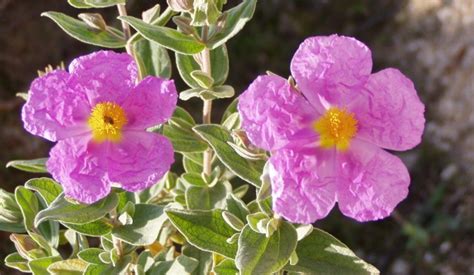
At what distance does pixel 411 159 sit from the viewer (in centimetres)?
269

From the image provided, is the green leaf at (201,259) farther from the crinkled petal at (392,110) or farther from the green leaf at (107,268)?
the crinkled petal at (392,110)

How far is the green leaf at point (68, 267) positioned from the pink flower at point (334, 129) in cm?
49

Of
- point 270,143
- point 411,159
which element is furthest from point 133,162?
point 411,159

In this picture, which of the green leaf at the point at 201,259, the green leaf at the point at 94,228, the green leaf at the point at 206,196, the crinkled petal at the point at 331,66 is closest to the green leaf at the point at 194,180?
the green leaf at the point at 206,196

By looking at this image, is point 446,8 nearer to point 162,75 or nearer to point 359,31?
point 359,31

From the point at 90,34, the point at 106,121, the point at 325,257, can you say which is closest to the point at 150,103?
the point at 106,121

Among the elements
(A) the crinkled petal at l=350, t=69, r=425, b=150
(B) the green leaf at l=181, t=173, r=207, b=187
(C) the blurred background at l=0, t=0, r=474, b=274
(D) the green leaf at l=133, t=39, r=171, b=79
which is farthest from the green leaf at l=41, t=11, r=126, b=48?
(C) the blurred background at l=0, t=0, r=474, b=274

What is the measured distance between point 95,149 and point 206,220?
0.73 ft

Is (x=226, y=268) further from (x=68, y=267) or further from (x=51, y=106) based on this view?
(x=51, y=106)

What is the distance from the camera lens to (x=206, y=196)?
4.81ft

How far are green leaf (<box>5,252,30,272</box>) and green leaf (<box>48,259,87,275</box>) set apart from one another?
110 millimetres

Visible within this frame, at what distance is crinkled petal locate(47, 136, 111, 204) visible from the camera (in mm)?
1099

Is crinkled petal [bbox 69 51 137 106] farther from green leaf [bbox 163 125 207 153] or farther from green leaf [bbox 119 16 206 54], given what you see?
green leaf [bbox 163 125 207 153]

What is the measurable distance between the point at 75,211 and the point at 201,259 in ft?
1.15
